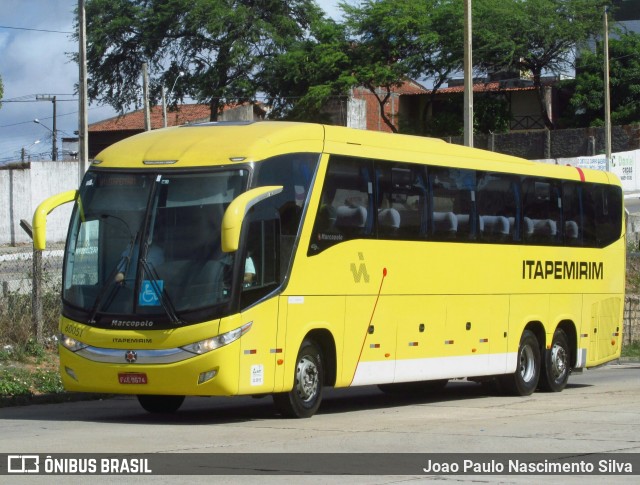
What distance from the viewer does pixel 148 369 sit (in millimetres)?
13445

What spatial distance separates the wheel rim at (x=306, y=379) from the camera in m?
14.4

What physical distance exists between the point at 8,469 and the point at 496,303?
32.5 ft

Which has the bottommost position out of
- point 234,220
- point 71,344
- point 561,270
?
point 71,344

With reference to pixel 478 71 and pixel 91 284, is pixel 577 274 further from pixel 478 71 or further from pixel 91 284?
pixel 478 71

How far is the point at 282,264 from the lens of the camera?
13969 mm

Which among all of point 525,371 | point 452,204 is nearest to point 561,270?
point 525,371

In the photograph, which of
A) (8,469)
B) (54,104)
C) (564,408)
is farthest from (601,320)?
(54,104)

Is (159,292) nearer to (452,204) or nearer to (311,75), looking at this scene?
(452,204)

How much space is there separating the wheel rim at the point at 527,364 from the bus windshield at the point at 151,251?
7.37 metres

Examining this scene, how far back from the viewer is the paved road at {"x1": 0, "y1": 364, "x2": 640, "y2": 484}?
1143 centimetres

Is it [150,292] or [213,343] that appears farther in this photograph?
[150,292]

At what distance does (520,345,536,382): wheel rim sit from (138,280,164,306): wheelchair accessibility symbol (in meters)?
7.68

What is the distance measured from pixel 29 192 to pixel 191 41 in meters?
29.1

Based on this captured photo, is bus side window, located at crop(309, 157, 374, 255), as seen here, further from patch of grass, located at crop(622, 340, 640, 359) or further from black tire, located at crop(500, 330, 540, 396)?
patch of grass, located at crop(622, 340, 640, 359)
